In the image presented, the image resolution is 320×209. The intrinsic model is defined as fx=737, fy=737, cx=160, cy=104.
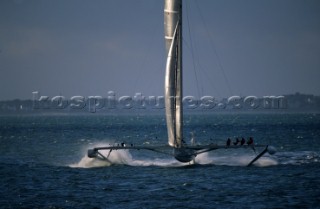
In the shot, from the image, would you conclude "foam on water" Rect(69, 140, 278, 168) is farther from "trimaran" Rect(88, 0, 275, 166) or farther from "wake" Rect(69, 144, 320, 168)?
"trimaran" Rect(88, 0, 275, 166)

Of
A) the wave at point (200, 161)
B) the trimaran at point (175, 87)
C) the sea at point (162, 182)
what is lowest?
the sea at point (162, 182)

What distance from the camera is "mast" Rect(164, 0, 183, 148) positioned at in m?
62.0

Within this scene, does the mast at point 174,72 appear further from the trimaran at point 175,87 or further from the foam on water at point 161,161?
the foam on water at point 161,161

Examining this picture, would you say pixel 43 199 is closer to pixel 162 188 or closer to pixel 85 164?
pixel 162 188

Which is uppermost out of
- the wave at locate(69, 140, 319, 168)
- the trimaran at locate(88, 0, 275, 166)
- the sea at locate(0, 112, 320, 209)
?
the trimaran at locate(88, 0, 275, 166)

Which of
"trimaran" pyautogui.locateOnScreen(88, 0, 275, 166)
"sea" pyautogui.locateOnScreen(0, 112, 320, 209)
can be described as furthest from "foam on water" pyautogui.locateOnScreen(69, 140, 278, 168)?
"trimaran" pyautogui.locateOnScreen(88, 0, 275, 166)

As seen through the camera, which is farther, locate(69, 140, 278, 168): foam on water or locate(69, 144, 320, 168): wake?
locate(69, 144, 320, 168): wake

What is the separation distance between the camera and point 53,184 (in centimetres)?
5797

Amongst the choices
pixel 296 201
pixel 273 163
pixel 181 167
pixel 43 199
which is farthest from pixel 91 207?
pixel 273 163

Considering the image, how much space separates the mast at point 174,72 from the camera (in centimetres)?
6197

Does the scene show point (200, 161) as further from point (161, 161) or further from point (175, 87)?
point (175, 87)

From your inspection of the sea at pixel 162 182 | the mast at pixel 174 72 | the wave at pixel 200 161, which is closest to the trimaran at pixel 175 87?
the mast at pixel 174 72

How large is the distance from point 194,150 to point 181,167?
2922 mm

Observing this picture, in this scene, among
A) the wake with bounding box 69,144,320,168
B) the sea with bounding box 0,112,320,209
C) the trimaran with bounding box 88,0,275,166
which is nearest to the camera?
the sea with bounding box 0,112,320,209
